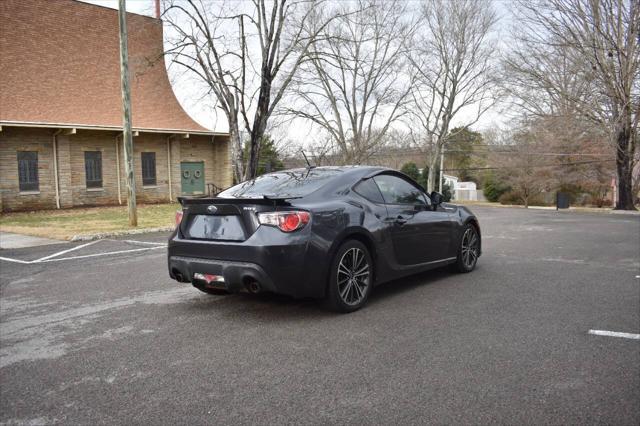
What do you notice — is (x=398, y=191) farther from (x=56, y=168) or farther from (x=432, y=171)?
(x=432, y=171)

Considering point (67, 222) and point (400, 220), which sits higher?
point (400, 220)

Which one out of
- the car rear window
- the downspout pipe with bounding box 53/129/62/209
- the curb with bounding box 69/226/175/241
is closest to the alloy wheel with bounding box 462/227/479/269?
the car rear window

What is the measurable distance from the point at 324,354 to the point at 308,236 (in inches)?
46.8

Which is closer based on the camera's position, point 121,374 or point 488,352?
point 121,374

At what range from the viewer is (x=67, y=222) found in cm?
1705

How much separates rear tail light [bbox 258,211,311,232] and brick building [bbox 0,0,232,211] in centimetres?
1759

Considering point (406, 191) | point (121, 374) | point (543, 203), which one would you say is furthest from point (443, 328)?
point (543, 203)

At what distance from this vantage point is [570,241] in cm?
1134

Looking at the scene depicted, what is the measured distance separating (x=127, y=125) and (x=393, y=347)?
12285 mm

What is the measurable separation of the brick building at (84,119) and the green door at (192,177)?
6 cm

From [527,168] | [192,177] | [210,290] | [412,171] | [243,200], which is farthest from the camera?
[412,171]

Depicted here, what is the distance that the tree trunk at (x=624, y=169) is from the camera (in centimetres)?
2644

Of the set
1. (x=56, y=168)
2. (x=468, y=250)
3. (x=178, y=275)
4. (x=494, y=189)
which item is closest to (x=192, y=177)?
(x=56, y=168)

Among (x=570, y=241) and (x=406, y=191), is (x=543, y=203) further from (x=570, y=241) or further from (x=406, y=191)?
(x=406, y=191)
